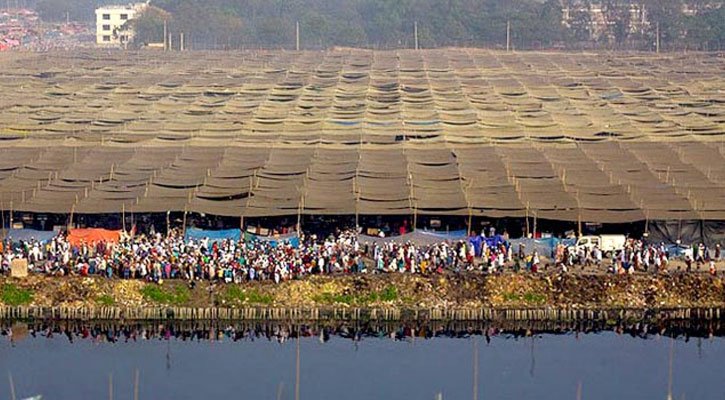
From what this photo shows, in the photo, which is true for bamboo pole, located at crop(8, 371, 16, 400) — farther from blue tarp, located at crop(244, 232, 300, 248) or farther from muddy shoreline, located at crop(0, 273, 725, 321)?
blue tarp, located at crop(244, 232, 300, 248)

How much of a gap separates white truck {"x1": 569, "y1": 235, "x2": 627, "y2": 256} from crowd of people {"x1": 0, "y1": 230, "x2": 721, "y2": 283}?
0.87ft

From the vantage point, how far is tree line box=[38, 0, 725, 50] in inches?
4628

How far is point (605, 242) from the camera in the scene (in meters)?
39.8

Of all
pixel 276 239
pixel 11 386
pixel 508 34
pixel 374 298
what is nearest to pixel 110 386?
pixel 11 386

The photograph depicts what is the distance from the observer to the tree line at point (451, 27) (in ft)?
386

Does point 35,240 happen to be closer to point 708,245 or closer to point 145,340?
point 145,340

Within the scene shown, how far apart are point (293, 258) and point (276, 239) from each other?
2368mm

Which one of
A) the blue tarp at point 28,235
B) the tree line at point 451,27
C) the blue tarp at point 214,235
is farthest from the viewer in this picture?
the tree line at point 451,27

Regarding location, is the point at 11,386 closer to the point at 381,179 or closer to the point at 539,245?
the point at 539,245

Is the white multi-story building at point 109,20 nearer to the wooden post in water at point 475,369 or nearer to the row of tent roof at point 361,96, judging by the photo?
the row of tent roof at point 361,96

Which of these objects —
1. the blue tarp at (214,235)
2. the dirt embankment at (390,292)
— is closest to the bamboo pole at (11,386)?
the dirt embankment at (390,292)

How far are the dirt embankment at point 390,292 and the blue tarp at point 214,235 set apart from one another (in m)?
3.82

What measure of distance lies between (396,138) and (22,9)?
143552 millimetres

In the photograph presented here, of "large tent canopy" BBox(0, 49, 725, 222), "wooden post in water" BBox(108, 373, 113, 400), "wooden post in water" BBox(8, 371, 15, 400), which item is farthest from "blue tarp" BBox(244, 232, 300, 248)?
"wooden post in water" BBox(8, 371, 15, 400)
